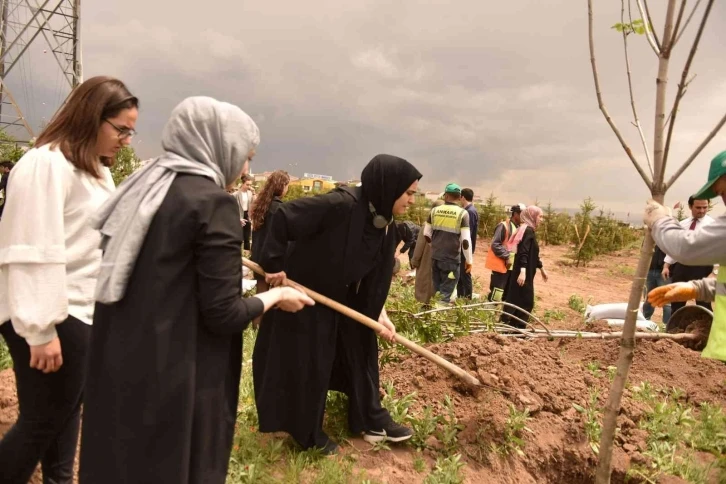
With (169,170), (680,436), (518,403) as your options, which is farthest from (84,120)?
(680,436)

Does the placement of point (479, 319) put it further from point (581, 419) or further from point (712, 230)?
point (712, 230)

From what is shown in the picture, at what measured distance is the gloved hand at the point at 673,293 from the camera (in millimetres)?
2354

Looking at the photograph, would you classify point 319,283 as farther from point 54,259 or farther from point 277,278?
point 54,259

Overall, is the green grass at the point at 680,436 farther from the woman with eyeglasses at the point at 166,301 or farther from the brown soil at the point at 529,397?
the woman with eyeglasses at the point at 166,301

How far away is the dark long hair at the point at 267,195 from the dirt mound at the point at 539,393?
77.8 inches

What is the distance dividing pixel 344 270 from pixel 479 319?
2470mm

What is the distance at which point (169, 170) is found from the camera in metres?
1.34

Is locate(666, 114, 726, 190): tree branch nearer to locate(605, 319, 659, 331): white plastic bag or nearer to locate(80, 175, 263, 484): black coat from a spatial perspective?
locate(80, 175, 263, 484): black coat

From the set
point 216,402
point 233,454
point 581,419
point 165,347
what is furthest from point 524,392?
point 165,347

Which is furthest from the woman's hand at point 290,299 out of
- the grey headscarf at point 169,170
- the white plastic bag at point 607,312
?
the white plastic bag at point 607,312

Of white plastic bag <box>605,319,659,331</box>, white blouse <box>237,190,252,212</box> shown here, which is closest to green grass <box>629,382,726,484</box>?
white plastic bag <box>605,319,659,331</box>

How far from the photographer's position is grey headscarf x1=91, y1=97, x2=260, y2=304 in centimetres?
128

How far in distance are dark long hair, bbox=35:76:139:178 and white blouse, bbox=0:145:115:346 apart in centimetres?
5

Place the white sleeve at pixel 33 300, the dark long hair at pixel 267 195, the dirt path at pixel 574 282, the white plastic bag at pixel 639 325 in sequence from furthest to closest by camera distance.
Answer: the dirt path at pixel 574 282, the white plastic bag at pixel 639 325, the dark long hair at pixel 267 195, the white sleeve at pixel 33 300
